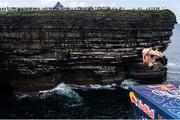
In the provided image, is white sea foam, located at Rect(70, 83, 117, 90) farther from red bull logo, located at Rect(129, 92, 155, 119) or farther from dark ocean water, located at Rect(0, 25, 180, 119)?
red bull logo, located at Rect(129, 92, 155, 119)

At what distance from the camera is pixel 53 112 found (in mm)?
42406

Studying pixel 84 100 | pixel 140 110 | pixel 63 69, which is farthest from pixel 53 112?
pixel 140 110

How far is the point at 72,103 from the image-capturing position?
46.7m

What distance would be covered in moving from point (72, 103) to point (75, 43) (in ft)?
29.7

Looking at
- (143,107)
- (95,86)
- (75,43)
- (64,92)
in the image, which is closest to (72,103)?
(64,92)

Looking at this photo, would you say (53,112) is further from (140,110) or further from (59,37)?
(140,110)

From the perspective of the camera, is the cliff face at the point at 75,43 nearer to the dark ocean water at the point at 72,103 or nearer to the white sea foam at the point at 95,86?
the white sea foam at the point at 95,86

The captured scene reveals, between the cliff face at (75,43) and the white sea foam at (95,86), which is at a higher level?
the cliff face at (75,43)

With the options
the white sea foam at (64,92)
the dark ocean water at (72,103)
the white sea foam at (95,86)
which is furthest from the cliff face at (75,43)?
the dark ocean water at (72,103)

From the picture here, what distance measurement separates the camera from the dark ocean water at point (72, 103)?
41469 millimetres

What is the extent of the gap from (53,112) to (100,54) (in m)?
13.4

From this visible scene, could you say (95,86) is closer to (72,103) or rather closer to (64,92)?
(64,92)

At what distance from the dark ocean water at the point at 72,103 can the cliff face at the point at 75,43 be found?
2368mm

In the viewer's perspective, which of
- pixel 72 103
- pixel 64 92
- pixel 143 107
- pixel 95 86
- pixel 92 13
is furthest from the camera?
pixel 95 86
